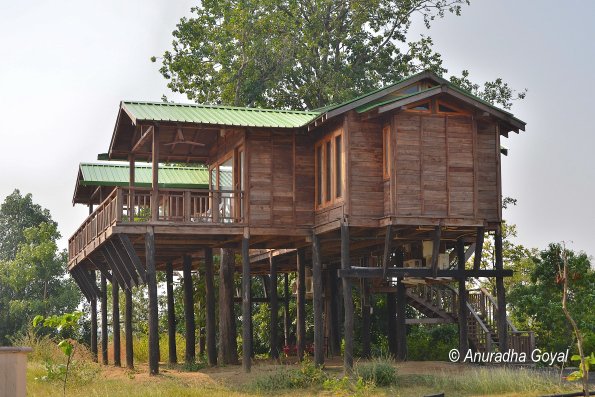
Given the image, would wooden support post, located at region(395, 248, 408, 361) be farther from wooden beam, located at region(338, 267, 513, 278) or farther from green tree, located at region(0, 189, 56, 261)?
green tree, located at region(0, 189, 56, 261)

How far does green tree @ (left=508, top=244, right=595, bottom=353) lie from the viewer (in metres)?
33.2

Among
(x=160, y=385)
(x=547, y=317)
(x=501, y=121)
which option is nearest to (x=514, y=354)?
(x=547, y=317)

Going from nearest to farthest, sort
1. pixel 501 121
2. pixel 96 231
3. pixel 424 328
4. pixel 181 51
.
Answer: pixel 501 121, pixel 96 231, pixel 424 328, pixel 181 51

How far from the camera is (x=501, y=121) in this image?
2883cm

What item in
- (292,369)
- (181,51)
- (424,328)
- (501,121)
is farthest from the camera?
(181,51)

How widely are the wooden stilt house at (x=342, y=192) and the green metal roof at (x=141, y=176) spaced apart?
3.17 metres

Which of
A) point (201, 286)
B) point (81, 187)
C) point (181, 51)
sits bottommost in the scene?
Result: point (201, 286)

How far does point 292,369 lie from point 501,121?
8908 mm

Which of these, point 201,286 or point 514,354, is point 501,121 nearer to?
point 514,354

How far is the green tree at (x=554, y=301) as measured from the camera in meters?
33.2

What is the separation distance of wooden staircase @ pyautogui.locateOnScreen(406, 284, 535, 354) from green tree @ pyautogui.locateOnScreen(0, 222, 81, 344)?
2367 centimetres

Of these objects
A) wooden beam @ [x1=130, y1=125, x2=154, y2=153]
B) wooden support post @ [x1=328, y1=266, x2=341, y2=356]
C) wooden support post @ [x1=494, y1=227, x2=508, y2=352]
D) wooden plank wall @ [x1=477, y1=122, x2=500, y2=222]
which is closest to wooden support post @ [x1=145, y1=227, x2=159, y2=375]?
wooden beam @ [x1=130, y1=125, x2=154, y2=153]

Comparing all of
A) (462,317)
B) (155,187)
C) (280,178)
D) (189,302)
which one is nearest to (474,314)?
(462,317)

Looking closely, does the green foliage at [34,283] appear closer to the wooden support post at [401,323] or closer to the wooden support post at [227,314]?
the wooden support post at [227,314]
